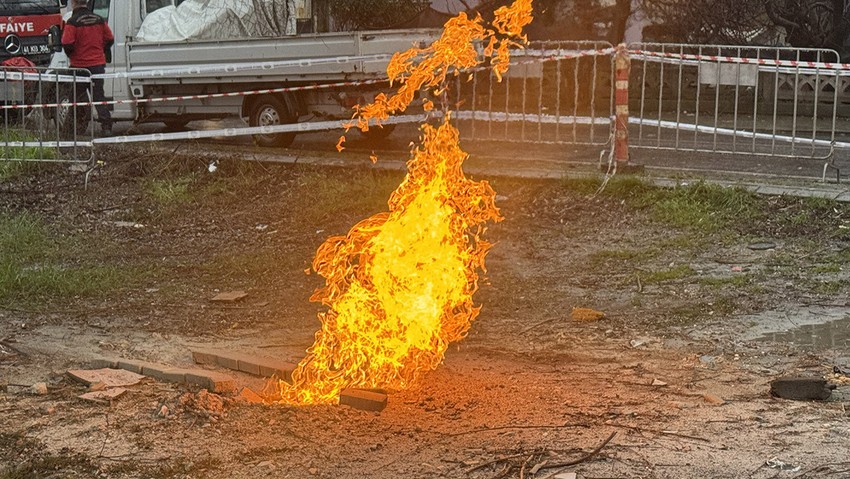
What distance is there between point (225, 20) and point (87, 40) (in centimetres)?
200

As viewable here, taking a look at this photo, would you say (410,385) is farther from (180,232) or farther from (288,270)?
(180,232)

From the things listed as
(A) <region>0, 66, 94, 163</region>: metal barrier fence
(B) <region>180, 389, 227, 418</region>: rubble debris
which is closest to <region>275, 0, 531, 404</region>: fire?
(B) <region>180, 389, 227, 418</region>: rubble debris

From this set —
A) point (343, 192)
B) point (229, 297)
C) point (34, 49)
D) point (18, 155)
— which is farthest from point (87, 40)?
point (229, 297)

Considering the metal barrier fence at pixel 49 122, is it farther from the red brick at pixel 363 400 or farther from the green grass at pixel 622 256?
the red brick at pixel 363 400

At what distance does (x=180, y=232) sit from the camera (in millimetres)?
10922

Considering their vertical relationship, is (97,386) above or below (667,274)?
below

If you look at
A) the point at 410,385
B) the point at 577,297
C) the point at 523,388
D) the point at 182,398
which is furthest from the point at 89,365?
the point at 577,297

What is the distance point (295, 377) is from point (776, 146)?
9.84 metres

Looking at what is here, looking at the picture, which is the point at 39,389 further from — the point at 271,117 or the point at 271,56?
the point at 271,117

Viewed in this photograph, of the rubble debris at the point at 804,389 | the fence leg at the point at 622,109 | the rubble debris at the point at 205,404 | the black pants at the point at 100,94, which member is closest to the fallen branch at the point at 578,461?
the rubble debris at the point at 804,389

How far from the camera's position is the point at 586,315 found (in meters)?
7.58

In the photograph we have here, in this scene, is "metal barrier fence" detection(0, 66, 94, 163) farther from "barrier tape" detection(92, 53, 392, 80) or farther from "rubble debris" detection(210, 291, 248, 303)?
"rubble debris" detection(210, 291, 248, 303)

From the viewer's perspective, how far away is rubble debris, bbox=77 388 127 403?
18.8 feet

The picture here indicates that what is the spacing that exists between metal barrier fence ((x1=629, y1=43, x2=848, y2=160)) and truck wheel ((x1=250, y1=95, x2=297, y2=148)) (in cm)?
482
